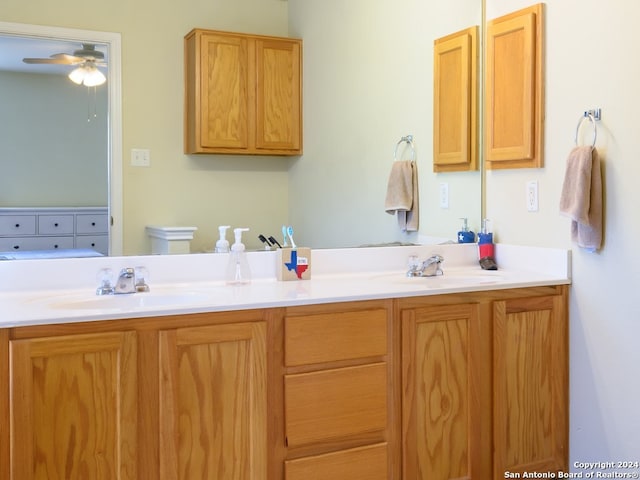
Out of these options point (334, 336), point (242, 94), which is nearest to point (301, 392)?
point (334, 336)

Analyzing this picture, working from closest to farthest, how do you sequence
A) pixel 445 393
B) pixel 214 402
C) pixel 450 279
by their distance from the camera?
pixel 214 402 < pixel 445 393 < pixel 450 279

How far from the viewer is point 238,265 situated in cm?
229

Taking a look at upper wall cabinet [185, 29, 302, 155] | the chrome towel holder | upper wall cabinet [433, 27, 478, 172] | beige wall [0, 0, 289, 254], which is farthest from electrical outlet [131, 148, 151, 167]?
the chrome towel holder

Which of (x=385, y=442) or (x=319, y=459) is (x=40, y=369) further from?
(x=385, y=442)

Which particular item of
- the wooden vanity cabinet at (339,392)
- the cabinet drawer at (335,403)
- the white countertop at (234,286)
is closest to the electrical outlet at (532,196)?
the white countertop at (234,286)

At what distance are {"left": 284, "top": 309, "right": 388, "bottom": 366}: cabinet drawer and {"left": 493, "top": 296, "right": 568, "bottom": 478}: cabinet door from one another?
0.49 metres

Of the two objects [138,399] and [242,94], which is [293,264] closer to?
[242,94]

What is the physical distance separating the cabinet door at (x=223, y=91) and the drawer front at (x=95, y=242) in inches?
17.9

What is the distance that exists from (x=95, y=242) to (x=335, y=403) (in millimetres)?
922

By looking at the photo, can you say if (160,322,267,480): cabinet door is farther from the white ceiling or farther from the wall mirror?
the white ceiling

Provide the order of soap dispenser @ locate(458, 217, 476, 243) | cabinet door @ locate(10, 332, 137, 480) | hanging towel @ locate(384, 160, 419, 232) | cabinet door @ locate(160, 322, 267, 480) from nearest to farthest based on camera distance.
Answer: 1. cabinet door @ locate(10, 332, 137, 480)
2. cabinet door @ locate(160, 322, 267, 480)
3. hanging towel @ locate(384, 160, 419, 232)
4. soap dispenser @ locate(458, 217, 476, 243)

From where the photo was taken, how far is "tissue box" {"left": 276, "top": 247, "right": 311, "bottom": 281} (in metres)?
2.34

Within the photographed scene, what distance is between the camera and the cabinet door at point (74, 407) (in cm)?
161

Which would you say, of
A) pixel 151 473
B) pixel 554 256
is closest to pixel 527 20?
pixel 554 256
